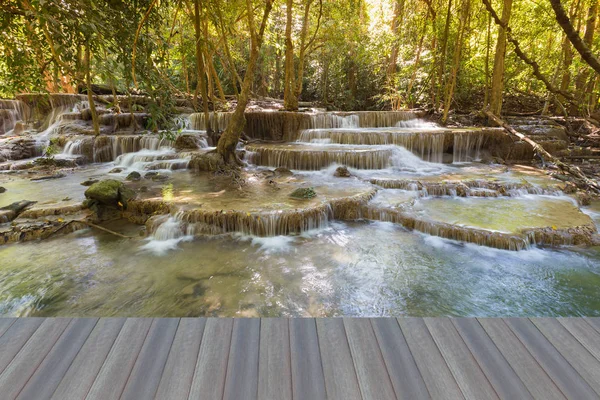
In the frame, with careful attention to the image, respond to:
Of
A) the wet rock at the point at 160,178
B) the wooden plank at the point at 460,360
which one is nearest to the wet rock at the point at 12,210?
the wet rock at the point at 160,178

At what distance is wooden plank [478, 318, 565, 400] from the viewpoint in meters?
1.36

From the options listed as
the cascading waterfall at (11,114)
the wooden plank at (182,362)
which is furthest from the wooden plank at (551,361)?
the cascading waterfall at (11,114)

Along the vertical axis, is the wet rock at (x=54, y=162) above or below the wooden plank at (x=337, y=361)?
above

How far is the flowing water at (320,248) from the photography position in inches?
143

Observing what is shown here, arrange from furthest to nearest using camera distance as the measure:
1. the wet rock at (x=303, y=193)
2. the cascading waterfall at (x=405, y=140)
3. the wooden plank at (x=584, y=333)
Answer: the cascading waterfall at (x=405, y=140)
the wet rock at (x=303, y=193)
the wooden plank at (x=584, y=333)

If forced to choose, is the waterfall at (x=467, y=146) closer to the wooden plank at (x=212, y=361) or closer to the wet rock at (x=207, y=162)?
the wet rock at (x=207, y=162)

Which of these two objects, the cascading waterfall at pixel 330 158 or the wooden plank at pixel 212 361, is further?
the cascading waterfall at pixel 330 158

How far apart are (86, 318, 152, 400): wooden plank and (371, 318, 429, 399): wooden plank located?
3.95 ft

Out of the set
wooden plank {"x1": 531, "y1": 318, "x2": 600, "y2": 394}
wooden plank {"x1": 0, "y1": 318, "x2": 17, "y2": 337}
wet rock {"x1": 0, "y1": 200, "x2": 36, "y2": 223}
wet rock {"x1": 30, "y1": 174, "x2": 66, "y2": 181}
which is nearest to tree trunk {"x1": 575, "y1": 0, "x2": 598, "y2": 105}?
wooden plank {"x1": 531, "y1": 318, "x2": 600, "y2": 394}

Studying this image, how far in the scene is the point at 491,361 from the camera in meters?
1.51

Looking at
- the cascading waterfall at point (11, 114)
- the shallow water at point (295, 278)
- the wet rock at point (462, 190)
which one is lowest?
the shallow water at point (295, 278)

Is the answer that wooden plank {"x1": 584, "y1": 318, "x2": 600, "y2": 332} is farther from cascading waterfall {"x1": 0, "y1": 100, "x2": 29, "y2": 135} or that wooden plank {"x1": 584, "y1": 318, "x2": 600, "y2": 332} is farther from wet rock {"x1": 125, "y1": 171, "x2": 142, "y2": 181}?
cascading waterfall {"x1": 0, "y1": 100, "x2": 29, "y2": 135}

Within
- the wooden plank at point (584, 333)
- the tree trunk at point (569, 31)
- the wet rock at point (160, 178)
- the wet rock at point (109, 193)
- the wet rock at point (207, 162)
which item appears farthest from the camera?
the wet rock at point (207, 162)

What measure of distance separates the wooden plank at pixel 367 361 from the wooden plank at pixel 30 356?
1489mm
